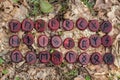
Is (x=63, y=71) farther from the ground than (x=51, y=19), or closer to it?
closer to it

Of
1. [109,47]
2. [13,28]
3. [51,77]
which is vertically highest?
[13,28]

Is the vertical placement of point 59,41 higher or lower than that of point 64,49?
higher

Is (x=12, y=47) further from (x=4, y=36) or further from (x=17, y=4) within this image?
(x=17, y=4)

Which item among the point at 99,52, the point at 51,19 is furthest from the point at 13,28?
the point at 99,52
